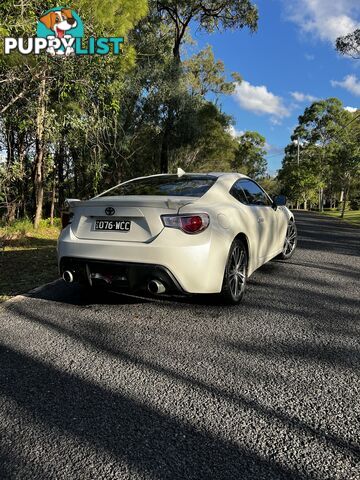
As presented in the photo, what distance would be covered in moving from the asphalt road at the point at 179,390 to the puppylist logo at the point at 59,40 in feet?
12.3

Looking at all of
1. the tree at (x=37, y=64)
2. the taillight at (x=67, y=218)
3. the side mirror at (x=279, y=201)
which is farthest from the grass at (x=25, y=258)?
the side mirror at (x=279, y=201)

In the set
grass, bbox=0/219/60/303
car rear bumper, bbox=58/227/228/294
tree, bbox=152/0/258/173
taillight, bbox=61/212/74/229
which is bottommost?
grass, bbox=0/219/60/303

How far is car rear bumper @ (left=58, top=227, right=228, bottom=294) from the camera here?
3410 mm

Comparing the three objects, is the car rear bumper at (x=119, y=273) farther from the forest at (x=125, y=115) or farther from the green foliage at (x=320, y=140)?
the green foliage at (x=320, y=140)

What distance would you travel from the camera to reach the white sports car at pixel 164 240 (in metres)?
3.44

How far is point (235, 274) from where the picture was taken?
13.1ft

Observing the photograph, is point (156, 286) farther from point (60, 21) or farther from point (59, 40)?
point (60, 21)

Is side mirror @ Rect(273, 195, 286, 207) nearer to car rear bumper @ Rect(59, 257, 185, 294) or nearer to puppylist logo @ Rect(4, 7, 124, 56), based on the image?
car rear bumper @ Rect(59, 257, 185, 294)

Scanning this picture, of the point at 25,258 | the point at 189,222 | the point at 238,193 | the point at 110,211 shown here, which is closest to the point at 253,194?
the point at 238,193

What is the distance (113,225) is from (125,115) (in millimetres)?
15073

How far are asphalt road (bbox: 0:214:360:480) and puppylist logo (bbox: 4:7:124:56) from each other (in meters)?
3.76

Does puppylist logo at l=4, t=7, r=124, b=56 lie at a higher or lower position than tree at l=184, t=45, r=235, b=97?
lower

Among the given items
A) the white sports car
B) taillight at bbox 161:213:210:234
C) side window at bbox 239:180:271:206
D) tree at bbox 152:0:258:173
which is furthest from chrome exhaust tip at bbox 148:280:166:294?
tree at bbox 152:0:258:173

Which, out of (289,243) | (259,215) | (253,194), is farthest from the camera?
(289,243)
